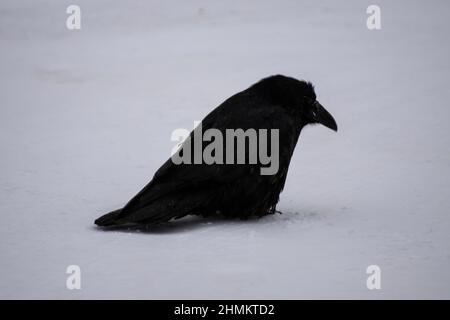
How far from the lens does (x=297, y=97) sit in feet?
18.1

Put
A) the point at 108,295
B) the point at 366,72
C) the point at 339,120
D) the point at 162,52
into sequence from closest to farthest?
1. the point at 108,295
2. the point at 339,120
3. the point at 366,72
4. the point at 162,52

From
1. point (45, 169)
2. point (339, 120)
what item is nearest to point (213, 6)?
point (339, 120)

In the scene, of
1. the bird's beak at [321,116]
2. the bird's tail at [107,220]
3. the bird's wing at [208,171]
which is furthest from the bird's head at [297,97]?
the bird's tail at [107,220]

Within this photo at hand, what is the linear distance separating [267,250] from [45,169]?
3.02m

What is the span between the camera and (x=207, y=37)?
1139 centimetres

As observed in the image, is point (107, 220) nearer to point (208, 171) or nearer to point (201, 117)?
point (208, 171)

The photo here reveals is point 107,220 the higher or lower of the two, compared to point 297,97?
lower

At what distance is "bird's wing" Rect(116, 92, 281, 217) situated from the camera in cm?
495

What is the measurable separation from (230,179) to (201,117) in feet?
10.7

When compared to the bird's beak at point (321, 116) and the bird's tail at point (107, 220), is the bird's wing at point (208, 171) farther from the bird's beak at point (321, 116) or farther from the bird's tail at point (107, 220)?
the bird's beak at point (321, 116)

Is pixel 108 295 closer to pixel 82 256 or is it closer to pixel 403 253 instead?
pixel 82 256

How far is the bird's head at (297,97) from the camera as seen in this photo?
5.47 meters

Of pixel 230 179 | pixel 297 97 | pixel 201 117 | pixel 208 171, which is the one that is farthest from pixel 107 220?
pixel 201 117

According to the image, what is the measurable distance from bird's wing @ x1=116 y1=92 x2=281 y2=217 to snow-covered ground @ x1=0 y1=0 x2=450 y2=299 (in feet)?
0.89
